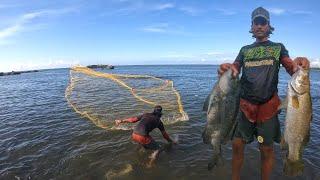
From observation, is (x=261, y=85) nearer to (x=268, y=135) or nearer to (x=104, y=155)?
(x=268, y=135)

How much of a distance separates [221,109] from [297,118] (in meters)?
1.12

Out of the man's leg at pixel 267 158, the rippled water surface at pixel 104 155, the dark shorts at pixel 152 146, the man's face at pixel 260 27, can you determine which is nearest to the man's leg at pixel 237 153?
the man's leg at pixel 267 158

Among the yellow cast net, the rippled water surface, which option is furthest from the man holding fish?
the yellow cast net

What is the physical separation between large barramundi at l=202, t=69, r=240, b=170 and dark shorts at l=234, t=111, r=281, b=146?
0.46 meters

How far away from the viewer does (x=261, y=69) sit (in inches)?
223

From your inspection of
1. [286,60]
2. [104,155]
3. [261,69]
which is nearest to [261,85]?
[261,69]

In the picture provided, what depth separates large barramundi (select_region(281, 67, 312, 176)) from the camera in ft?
14.0

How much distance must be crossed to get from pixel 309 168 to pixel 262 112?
508 centimetres

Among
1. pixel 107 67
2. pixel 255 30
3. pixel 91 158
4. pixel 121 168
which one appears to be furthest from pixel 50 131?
pixel 107 67

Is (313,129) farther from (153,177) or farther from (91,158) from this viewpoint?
(91,158)

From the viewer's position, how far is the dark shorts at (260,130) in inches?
229

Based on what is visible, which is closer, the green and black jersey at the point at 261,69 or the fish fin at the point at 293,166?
the fish fin at the point at 293,166

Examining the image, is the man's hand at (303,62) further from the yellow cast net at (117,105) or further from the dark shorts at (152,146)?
the yellow cast net at (117,105)

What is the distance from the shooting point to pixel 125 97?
23047mm
